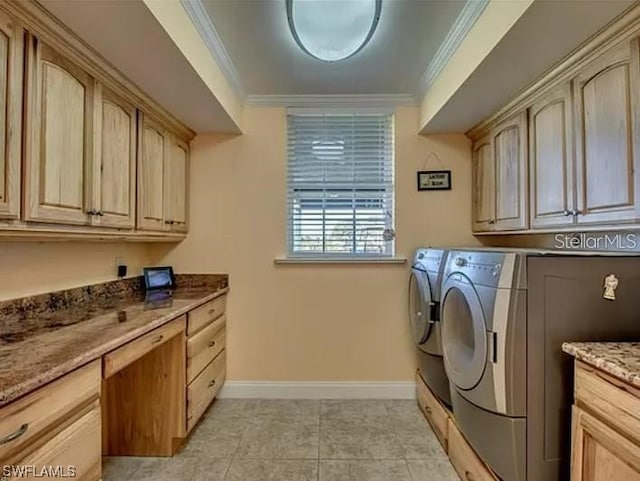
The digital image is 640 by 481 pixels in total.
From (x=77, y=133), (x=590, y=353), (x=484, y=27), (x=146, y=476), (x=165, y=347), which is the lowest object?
(x=146, y=476)

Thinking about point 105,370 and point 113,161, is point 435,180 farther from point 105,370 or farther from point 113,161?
point 105,370

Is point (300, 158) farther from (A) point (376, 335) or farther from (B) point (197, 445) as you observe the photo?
(B) point (197, 445)

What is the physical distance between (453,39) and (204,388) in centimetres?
263

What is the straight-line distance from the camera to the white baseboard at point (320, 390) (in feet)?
11.0

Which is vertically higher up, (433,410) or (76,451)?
(76,451)

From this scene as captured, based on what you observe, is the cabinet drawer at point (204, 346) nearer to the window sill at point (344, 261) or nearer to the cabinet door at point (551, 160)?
the window sill at point (344, 261)

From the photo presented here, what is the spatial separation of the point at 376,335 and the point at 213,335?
1289mm

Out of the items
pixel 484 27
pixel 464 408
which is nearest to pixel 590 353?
pixel 464 408

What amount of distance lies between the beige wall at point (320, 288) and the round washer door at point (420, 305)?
0.25 m

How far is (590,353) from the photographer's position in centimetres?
140

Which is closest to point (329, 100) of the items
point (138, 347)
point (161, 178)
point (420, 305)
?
point (161, 178)

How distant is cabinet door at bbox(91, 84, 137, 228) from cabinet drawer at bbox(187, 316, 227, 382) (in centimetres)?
82

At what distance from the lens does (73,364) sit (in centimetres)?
133

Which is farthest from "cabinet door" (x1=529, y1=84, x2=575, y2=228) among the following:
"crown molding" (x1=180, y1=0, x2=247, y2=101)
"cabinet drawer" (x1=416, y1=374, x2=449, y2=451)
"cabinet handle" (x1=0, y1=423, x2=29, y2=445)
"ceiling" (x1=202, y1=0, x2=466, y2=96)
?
"cabinet handle" (x1=0, y1=423, x2=29, y2=445)
